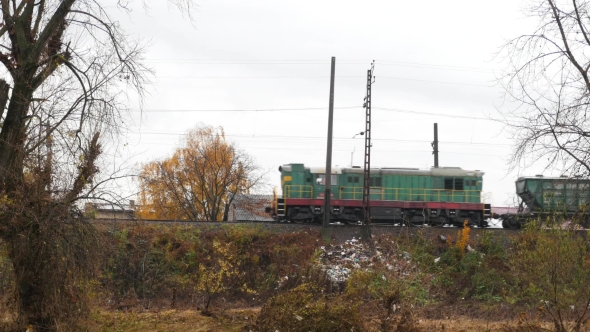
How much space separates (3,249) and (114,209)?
6.96 ft

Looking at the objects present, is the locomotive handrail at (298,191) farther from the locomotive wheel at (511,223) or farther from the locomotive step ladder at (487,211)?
the locomotive wheel at (511,223)

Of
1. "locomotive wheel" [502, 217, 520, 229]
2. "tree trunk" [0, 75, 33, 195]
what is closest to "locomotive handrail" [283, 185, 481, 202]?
"locomotive wheel" [502, 217, 520, 229]

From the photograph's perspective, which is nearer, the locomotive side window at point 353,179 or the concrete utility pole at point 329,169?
the concrete utility pole at point 329,169

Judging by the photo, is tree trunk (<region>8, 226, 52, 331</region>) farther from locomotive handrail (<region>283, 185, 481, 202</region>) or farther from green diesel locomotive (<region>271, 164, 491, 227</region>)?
locomotive handrail (<region>283, 185, 481, 202</region>)

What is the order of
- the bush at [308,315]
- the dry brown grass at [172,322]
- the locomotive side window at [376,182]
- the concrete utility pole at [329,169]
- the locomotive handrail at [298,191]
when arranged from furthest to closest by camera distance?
the locomotive side window at [376,182], the locomotive handrail at [298,191], the concrete utility pole at [329,169], the dry brown grass at [172,322], the bush at [308,315]

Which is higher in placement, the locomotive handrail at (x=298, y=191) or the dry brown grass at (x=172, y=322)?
the locomotive handrail at (x=298, y=191)

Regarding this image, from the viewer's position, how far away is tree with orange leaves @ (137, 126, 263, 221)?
47.2 m

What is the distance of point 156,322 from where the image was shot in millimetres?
13219

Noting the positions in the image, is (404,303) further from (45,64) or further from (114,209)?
(45,64)

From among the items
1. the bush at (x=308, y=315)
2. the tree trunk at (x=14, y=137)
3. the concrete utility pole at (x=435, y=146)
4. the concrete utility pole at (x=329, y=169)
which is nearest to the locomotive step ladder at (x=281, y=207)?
the concrete utility pole at (x=329, y=169)

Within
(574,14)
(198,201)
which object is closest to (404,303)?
(574,14)

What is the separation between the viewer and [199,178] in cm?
4759

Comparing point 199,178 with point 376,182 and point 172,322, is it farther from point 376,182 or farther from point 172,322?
point 172,322

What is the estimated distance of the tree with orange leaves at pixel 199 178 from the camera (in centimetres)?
4722
